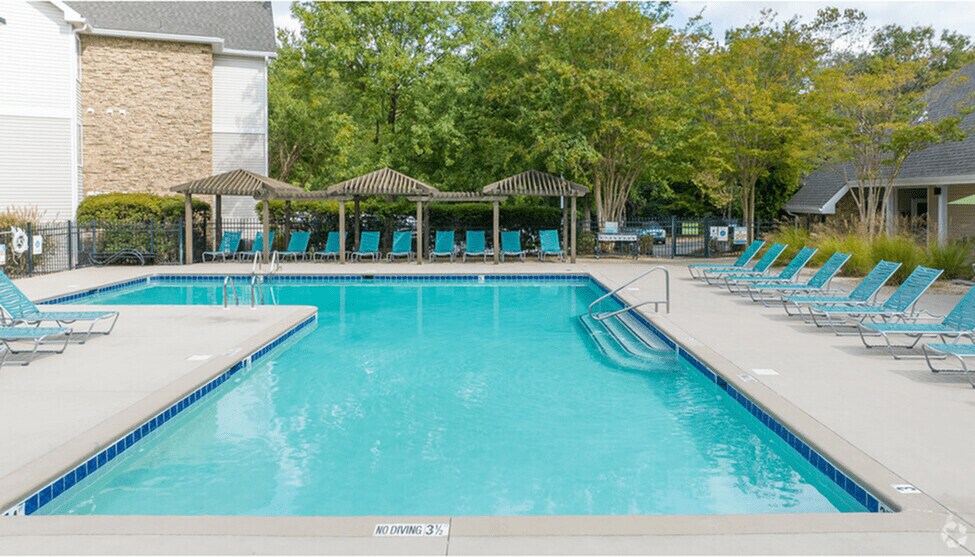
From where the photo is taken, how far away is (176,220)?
74.3ft

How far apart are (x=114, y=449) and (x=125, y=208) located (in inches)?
715

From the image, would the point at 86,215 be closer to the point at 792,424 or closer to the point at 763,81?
the point at 763,81

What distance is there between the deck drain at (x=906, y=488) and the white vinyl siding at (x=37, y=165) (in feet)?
74.9

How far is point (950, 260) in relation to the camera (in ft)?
52.3

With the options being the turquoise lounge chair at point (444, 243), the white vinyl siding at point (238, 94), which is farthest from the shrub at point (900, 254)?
the white vinyl siding at point (238, 94)

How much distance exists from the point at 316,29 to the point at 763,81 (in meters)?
14.2

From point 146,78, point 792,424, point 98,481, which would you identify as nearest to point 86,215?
point 146,78

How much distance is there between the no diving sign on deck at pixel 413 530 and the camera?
4012 mm

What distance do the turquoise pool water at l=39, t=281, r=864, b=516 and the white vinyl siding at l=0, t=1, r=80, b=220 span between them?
16.0 metres

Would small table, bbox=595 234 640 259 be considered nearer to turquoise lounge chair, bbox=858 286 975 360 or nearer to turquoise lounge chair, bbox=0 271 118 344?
turquoise lounge chair, bbox=858 286 975 360

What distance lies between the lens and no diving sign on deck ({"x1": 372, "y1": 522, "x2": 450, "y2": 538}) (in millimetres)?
4012

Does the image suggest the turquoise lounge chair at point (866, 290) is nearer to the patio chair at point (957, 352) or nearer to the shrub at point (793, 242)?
the patio chair at point (957, 352)

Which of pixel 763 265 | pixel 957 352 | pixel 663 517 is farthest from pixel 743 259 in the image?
pixel 663 517

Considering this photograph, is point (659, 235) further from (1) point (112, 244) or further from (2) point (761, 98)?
(1) point (112, 244)
